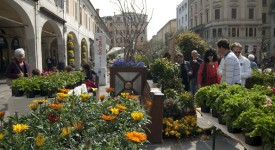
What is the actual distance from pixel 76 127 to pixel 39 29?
43.9ft

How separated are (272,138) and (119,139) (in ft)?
3.71

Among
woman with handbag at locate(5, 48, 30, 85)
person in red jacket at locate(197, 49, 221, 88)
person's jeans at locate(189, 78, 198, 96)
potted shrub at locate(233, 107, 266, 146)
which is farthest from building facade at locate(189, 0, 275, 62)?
potted shrub at locate(233, 107, 266, 146)

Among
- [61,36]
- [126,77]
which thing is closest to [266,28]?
[61,36]

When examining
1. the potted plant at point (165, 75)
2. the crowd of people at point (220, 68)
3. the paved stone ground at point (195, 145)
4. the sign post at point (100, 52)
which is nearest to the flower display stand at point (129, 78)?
the potted plant at point (165, 75)

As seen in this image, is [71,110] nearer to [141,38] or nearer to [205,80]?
[205,80]

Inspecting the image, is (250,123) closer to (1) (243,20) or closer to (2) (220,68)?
(2) (220,68)

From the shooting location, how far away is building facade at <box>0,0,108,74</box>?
1334 centimetres

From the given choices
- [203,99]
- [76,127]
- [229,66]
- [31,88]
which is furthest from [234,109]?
[31,88]

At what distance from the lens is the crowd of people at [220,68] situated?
4.80 metres

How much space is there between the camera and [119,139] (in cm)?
218

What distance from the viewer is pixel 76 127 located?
1995mm

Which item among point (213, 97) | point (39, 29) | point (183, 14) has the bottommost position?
point (213, 97)

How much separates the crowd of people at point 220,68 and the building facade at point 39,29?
780 centimetres

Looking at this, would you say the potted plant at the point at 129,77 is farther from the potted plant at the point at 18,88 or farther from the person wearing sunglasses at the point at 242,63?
the potted plant at the point at 18,88
